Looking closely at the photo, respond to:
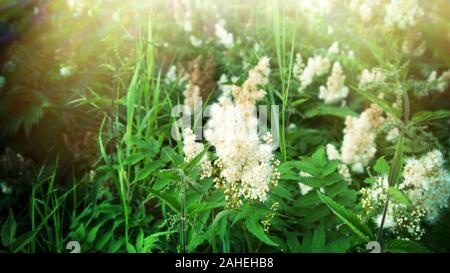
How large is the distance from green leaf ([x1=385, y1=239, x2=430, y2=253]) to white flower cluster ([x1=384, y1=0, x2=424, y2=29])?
6.72 feet

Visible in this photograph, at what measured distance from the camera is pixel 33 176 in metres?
2.33

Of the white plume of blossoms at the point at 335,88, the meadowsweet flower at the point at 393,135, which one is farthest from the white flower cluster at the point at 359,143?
the white plume of blossoms at the point at 335,88

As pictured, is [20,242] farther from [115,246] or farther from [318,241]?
[318,241]

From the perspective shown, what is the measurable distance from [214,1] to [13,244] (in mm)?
3367

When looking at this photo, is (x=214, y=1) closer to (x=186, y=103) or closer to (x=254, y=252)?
(x=186, y=103)

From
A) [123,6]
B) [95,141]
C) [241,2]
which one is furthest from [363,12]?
[95,141]

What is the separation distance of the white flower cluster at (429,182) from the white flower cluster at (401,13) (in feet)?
6.30

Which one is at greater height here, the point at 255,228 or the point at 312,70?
the point at 312,70

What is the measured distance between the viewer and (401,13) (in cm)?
297

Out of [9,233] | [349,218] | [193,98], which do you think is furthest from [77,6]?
[349,218]

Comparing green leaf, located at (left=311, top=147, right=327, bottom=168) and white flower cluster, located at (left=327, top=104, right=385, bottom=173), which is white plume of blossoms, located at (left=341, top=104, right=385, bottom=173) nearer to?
white flower cluster, located at (left=327, top=104, right=385, bottom=173)

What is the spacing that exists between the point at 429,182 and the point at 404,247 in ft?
0.56

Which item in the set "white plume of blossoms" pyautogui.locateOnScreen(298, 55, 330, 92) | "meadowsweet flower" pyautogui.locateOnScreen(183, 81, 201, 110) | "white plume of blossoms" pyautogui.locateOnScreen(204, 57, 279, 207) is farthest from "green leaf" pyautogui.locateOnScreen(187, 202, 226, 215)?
"white plume of blossoms" pyautogui.locateOnScreen(298, 55, 330, 92)
